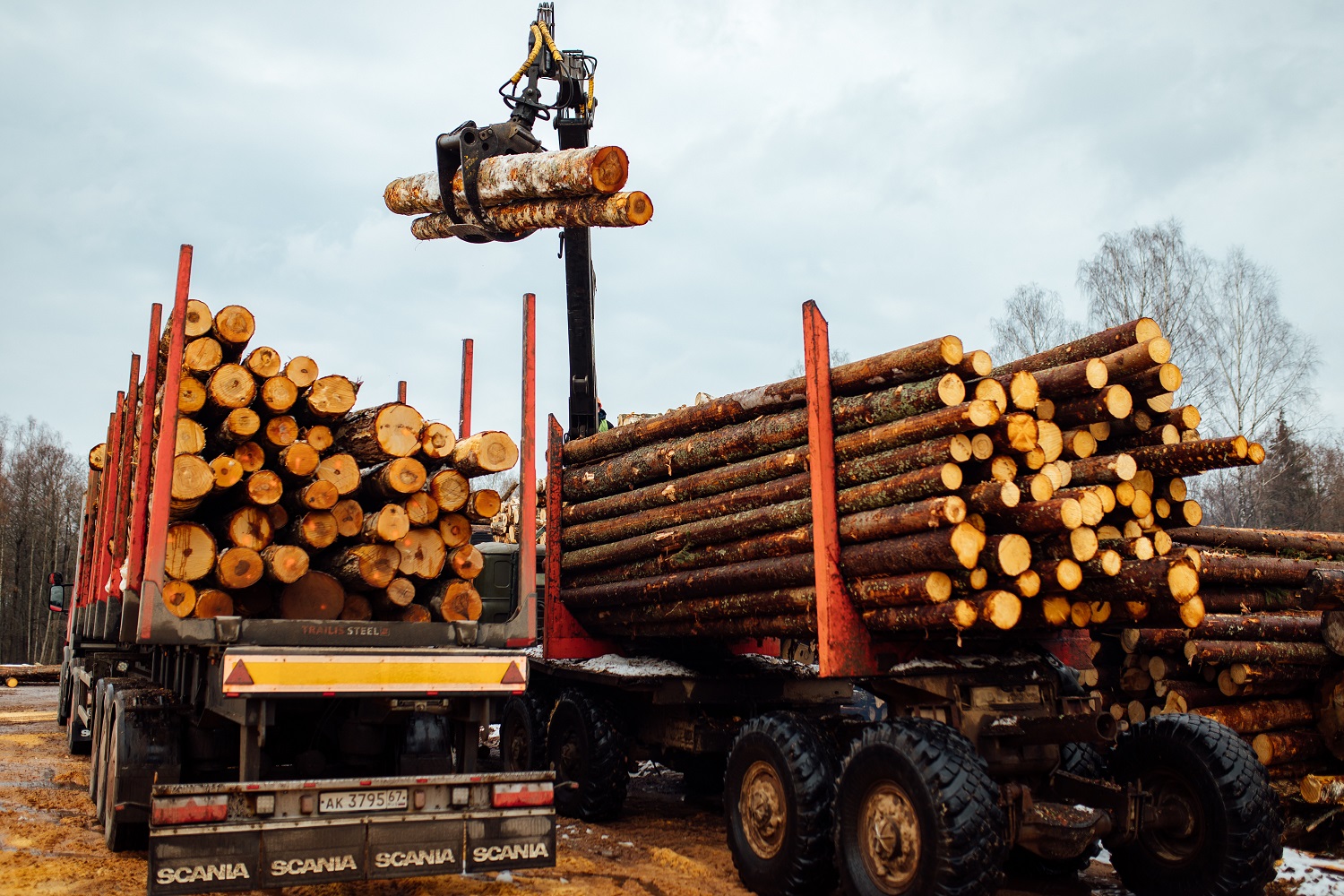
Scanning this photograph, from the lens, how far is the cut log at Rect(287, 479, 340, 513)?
6602mm

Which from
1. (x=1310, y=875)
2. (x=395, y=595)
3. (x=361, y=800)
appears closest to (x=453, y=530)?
(x=395, y=595)

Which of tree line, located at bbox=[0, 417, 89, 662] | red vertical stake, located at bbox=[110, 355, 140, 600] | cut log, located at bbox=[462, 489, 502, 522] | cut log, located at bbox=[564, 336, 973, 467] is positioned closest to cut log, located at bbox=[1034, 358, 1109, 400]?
cut log, located at bbox=[564, 336, 973, 467]

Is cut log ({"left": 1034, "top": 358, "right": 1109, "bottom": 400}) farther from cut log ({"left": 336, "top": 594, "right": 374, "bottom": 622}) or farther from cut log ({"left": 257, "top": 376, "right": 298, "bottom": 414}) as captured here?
cut log ({"left": 257, "top": 376, "right": 298, "bottom": 414})

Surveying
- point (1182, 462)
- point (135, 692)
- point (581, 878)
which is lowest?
point (581, 878)

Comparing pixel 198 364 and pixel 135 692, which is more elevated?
pixel 198 364

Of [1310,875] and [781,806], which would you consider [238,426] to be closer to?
[781,806]

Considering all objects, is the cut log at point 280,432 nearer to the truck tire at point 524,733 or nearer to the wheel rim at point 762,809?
the wheel rim at point 762,809

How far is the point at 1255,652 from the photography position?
28.7 feet

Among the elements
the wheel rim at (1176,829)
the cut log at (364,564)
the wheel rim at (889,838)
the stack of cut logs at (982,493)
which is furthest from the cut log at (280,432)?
the wheel rim at (1176,829)

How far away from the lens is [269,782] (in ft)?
16.9

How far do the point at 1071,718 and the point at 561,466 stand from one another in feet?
19.5

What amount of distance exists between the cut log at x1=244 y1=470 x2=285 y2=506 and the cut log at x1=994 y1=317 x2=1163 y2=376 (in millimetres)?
4742

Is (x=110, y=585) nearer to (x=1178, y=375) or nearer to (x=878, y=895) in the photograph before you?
(x=878, y=895)

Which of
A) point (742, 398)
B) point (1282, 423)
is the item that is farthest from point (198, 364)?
point (1282, 423)
